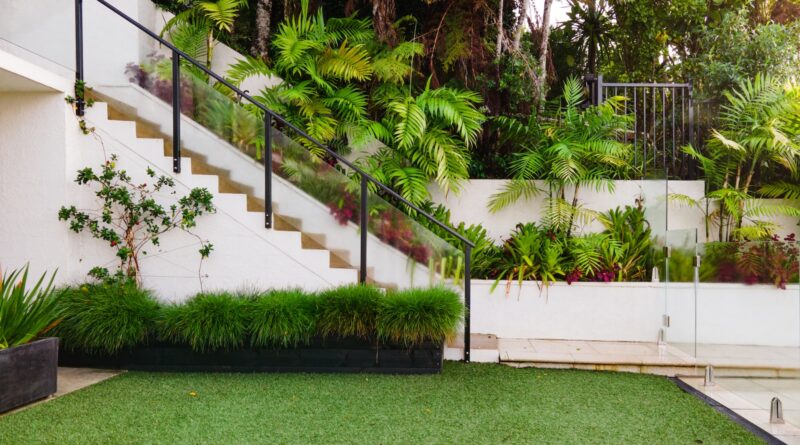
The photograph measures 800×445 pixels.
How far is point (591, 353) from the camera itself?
5289mm

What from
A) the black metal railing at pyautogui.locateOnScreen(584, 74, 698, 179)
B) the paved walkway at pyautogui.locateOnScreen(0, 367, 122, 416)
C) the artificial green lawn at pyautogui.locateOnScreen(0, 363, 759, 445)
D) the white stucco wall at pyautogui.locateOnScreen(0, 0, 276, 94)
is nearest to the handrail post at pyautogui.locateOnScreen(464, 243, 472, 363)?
the artificial green lawn at pyautogui.locateOnScreen(0, 363, 759, 445)

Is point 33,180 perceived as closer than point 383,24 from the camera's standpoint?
Yes

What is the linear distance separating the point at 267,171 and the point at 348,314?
5.34 ft

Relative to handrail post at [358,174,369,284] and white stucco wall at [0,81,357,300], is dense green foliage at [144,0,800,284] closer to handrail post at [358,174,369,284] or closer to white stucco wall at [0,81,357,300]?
handrail post at [358,174,369,284]

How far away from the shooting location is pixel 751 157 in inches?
259

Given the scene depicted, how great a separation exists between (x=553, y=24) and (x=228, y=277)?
28.2ft

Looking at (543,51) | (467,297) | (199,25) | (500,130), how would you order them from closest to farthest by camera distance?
1. (467,297)
2. (199,25)
3. (500,130)
4. (543,51)

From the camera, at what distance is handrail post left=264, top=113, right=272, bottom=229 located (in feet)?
16.9

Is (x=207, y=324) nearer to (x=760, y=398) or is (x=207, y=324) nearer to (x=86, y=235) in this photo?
(x=86, y=235)

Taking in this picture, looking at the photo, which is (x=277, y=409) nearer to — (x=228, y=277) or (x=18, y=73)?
(x=228, y=277)

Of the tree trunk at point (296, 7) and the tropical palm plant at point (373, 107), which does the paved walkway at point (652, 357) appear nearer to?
the tropical palm plant at point (373, 107)

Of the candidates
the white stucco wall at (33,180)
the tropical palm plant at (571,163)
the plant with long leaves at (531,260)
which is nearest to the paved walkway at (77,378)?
the white stucco wall at (33,180)

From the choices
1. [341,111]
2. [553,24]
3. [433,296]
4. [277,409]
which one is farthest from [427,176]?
[553,24]

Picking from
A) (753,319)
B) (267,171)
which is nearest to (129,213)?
(267,171)
